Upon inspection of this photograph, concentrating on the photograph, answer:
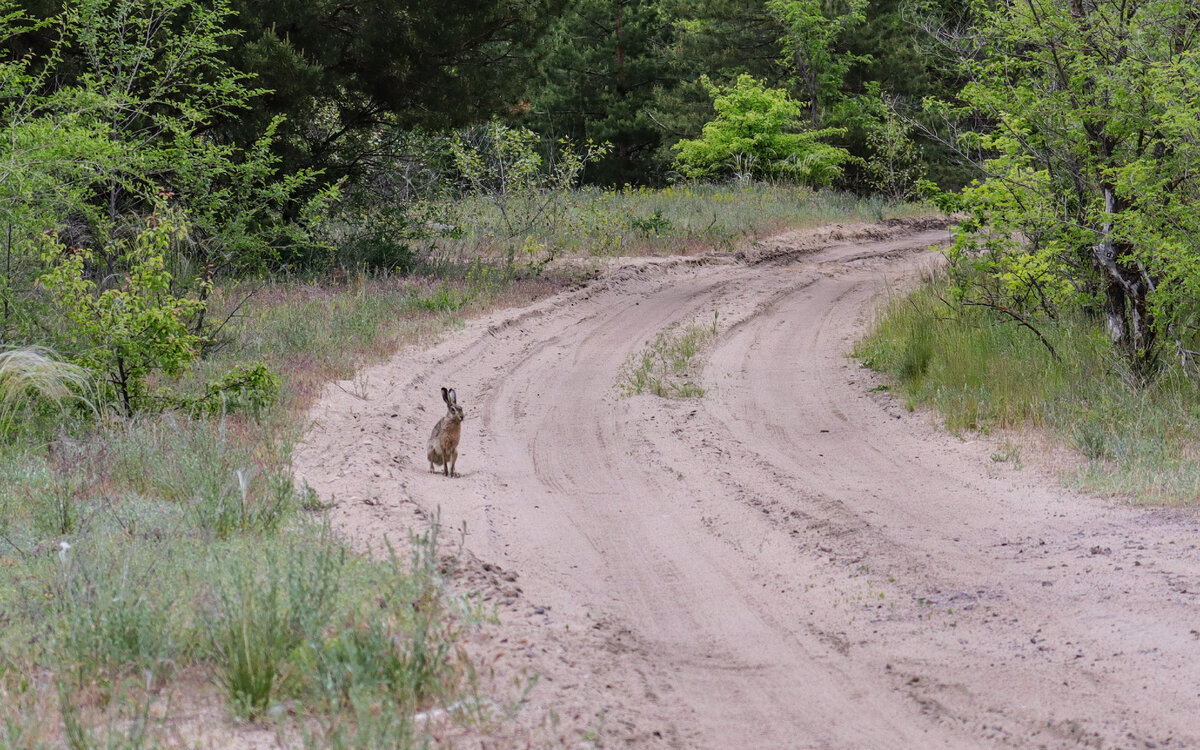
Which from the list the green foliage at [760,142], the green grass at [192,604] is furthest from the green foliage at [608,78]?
the green grass at [192,604]

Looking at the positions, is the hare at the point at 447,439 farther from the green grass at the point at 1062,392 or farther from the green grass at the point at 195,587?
the green grass at the point at 1062,392

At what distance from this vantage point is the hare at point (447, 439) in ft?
27.6

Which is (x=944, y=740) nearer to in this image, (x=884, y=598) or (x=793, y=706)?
(x=793, y=706)

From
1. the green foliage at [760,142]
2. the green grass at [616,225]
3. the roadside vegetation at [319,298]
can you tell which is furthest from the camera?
the green foliage at [760,142]

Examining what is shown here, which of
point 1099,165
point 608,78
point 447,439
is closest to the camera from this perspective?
point 447,439

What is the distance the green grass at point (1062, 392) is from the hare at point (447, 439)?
4.68 metres

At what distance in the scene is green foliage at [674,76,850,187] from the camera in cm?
3241

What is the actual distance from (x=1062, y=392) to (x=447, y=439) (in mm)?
5868

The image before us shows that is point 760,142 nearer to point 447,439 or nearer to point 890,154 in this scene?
point 890,154

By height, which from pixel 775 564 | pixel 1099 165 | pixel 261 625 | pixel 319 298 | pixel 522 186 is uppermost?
pixel 1099 165

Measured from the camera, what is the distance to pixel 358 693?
3930 millimetres

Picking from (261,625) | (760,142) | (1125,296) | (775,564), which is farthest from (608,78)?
(261,625)

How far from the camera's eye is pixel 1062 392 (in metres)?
9.97

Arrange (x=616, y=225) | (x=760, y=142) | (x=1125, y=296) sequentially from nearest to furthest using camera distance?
(x=1125, y=296) → (x=616, y=225) → (x=760, y=142)
